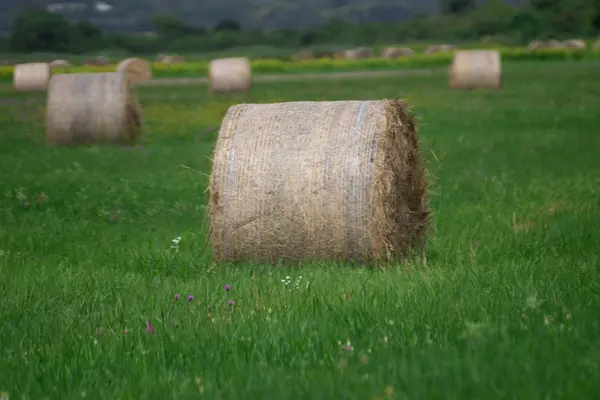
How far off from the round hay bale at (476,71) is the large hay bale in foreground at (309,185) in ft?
87.7

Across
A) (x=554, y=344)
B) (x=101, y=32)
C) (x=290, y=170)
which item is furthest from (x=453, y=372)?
(x=101, y=32)

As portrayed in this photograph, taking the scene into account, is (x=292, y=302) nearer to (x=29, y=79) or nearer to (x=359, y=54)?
(x=29, y=79)

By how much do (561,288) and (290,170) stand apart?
274 centimetres

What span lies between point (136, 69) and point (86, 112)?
3324 centimetres

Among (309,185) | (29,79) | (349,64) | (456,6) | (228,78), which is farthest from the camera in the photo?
(456,6)

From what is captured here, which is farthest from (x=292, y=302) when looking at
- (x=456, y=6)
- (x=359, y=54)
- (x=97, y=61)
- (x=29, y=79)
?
(x=456, y=6)

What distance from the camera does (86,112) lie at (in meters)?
20.1

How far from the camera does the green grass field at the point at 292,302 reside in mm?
4781

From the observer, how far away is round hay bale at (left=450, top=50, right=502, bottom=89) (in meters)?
35.3

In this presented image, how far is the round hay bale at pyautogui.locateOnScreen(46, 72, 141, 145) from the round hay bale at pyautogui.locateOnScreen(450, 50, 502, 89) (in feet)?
57.0

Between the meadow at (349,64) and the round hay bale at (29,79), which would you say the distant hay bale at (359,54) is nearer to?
the meadow at (349,64)

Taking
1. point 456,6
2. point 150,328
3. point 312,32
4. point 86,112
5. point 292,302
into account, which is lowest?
point 312,32

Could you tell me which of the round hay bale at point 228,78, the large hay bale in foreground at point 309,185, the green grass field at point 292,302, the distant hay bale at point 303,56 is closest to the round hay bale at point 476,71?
the round hay bale at point 228,78

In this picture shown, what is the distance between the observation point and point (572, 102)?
92.3ft
